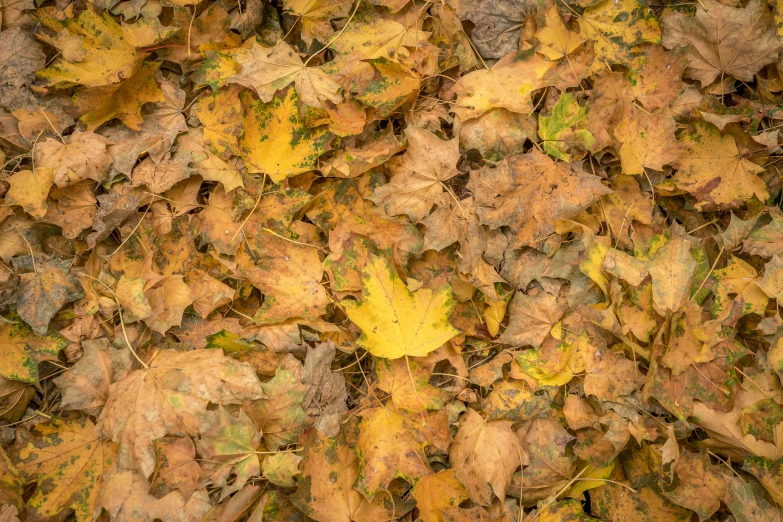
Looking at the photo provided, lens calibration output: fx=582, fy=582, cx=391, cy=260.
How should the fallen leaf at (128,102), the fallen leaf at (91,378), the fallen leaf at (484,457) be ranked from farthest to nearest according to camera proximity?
the fallen leaf at (128,102)
the fallen leaf at (91,378)
the fallen leaf at (484,457)

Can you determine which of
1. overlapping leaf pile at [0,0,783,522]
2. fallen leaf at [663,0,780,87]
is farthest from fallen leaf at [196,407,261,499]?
fallen leaf at [663,0,780,87]

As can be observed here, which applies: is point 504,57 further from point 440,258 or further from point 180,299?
point 180,299

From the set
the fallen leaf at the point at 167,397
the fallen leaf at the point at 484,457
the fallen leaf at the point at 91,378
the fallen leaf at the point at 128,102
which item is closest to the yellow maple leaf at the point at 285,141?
the fallen leaf at the point at 128,102

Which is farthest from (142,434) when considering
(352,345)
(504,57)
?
(504,57)

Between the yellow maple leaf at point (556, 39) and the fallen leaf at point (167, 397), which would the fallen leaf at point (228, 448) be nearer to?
the fallen leaf at point (167, 397)

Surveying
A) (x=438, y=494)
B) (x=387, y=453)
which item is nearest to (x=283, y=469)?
(x=387, y=453)

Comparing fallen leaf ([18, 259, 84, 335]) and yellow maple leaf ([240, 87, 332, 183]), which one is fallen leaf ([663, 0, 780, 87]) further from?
fallen leaf ([18, 259, 84, 335])

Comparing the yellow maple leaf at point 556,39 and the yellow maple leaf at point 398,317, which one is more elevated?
the yellow maple leaf at point 556,39
